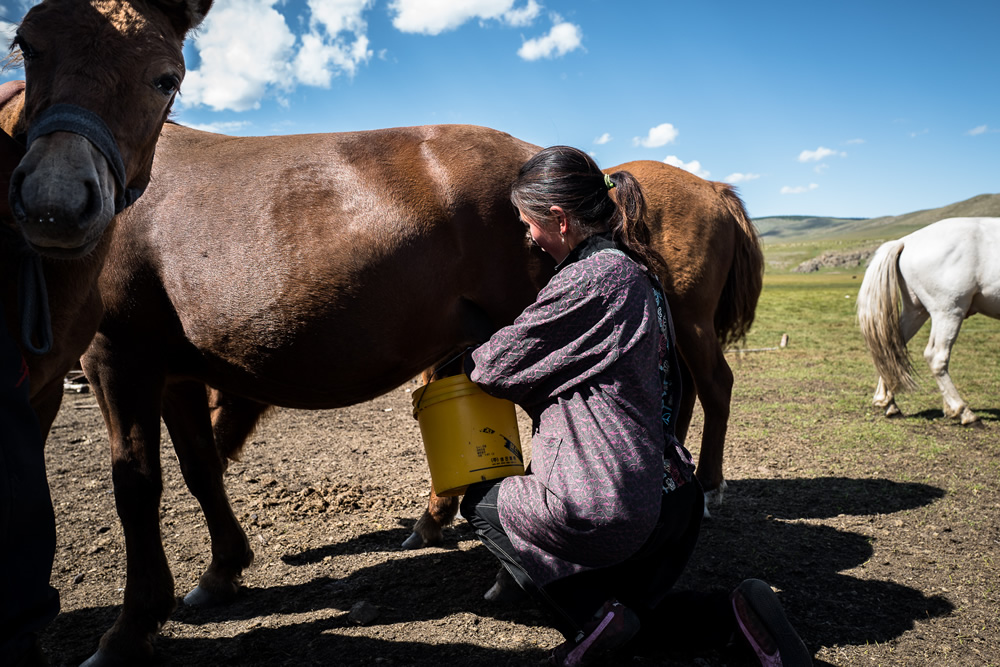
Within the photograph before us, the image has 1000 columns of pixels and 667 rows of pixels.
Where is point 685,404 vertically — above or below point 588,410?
below

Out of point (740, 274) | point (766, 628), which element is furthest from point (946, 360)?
point (766, 628)

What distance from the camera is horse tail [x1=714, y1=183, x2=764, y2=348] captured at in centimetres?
415

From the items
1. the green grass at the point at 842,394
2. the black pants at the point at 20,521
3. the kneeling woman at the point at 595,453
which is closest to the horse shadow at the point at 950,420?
the green grass at the point at 842,394

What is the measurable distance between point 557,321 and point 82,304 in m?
1.66

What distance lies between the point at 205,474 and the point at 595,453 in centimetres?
224

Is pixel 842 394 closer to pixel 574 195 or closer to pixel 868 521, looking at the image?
pixel 868 521

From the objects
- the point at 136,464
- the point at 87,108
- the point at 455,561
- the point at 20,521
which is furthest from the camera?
the point at 455,561

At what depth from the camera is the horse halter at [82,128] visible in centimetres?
161

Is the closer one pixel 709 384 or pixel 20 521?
pixel 20 521

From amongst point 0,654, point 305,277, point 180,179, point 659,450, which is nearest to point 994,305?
point 659,450

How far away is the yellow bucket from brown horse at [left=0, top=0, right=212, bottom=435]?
128cm

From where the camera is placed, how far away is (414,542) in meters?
3.76

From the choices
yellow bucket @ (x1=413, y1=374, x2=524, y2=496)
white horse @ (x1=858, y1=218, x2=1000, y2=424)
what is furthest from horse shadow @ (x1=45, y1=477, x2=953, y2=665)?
white horse @ (x1=858, y1=218, x2=1000, y2=424)

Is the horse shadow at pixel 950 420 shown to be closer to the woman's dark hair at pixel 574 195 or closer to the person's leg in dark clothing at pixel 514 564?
the woman's dark hair at pixel 574 195
